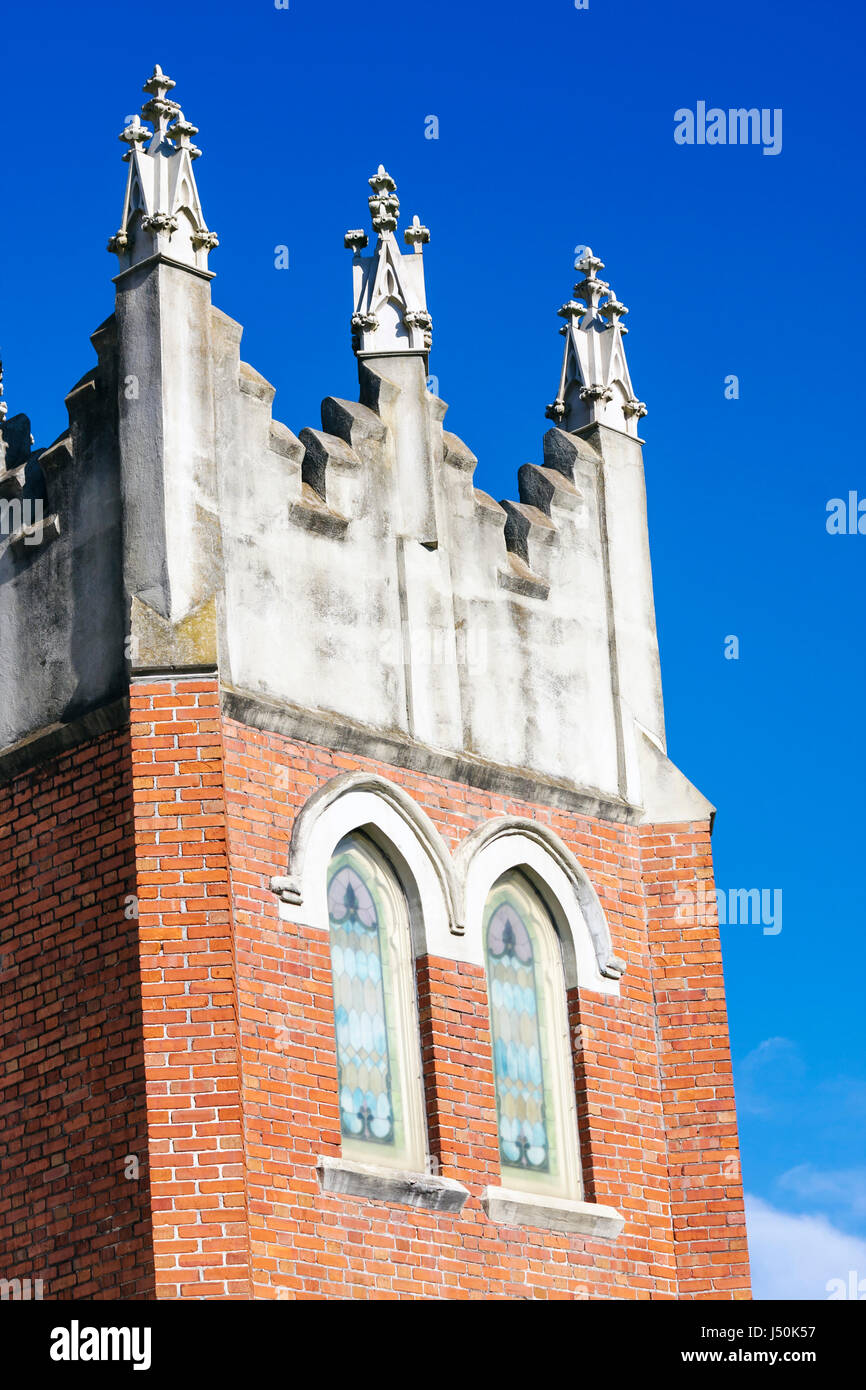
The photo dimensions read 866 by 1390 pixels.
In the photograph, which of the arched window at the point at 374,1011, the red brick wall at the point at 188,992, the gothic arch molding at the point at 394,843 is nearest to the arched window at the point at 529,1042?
the gothic arch molding at the point at 394,843

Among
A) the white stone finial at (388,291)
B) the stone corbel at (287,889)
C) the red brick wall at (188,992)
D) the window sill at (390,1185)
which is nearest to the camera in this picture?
the red brick wall at (188,992)

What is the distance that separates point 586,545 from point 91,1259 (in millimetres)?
7191

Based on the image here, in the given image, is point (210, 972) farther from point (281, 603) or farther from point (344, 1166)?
point (281, 603)

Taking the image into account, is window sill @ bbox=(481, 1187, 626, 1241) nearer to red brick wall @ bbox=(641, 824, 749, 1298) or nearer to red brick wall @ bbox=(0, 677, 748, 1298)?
red brick wall @ bbox=(0, 677, 748, 1298)

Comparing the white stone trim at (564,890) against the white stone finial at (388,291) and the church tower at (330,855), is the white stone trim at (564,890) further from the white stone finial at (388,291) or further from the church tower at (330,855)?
the white stone finial at (388,291)

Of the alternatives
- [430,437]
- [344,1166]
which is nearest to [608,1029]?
[344,1166]

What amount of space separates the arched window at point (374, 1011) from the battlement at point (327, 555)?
92 cm

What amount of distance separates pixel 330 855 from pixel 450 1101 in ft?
6.05

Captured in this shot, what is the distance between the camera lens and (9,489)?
18844mm

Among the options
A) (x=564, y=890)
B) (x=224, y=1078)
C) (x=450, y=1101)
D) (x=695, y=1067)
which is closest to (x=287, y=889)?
(x=224, y=1078)

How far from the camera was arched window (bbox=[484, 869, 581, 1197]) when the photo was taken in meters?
18.4

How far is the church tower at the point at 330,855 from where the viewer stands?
53.9ft

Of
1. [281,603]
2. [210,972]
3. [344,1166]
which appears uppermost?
[281,603]

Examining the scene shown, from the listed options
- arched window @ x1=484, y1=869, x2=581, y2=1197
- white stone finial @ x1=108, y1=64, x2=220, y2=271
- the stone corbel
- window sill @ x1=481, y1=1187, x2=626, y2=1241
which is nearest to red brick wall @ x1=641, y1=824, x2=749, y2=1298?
window sill @ x1=481, y1=1187, x2=626, y2=1241
